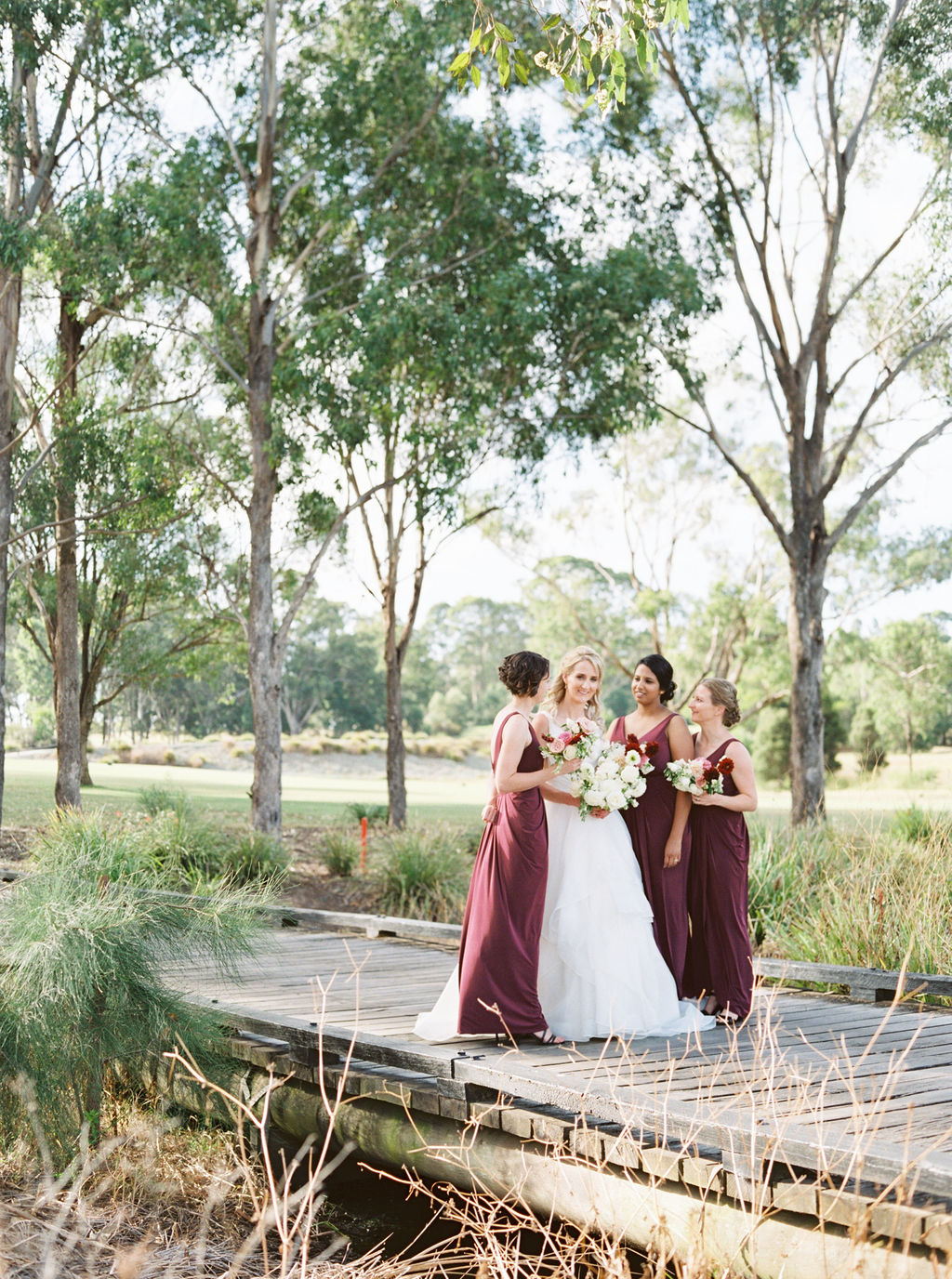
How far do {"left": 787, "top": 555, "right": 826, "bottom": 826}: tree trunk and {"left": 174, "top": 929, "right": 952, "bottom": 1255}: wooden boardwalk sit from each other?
417 inches

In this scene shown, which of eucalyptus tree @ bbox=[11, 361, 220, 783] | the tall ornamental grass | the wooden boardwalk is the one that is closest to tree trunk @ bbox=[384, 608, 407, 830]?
eucalyptus tree @ bbox=[11, 361, 220, 783]

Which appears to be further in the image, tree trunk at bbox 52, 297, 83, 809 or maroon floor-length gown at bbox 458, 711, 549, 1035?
tree trunk at bbox 52, 297, 83, 809

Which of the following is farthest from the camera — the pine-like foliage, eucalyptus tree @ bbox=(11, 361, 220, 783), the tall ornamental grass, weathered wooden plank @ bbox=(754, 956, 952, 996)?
eucalyptus tree @ bbox=(11, 361, 220, 783)

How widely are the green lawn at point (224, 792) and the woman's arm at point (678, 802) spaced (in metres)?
10.9

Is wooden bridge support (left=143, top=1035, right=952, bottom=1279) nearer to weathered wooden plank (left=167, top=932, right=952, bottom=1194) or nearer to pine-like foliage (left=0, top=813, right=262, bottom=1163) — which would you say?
weathered wooden plank (left=167, top=932, right=952, bottom=1194)

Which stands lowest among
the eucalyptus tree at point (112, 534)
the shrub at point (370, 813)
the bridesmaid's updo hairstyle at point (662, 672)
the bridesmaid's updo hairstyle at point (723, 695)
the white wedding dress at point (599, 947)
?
the shrub at point (370, 813)

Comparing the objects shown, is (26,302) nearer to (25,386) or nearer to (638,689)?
(25,386)

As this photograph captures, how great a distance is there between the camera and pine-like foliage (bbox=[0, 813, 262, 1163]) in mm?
5484

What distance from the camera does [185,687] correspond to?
2672 inches

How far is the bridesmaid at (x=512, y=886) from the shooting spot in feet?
20.1

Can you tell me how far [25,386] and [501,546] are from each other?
50.1 feet

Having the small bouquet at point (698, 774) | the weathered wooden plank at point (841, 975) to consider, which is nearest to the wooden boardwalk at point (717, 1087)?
the weathered wooden plank at point (841, 975)

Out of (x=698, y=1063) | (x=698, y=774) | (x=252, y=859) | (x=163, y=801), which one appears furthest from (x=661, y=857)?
(x=163, y=801)

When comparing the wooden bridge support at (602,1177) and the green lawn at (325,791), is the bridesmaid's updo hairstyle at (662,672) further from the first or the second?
the green lawn at (325,791)
